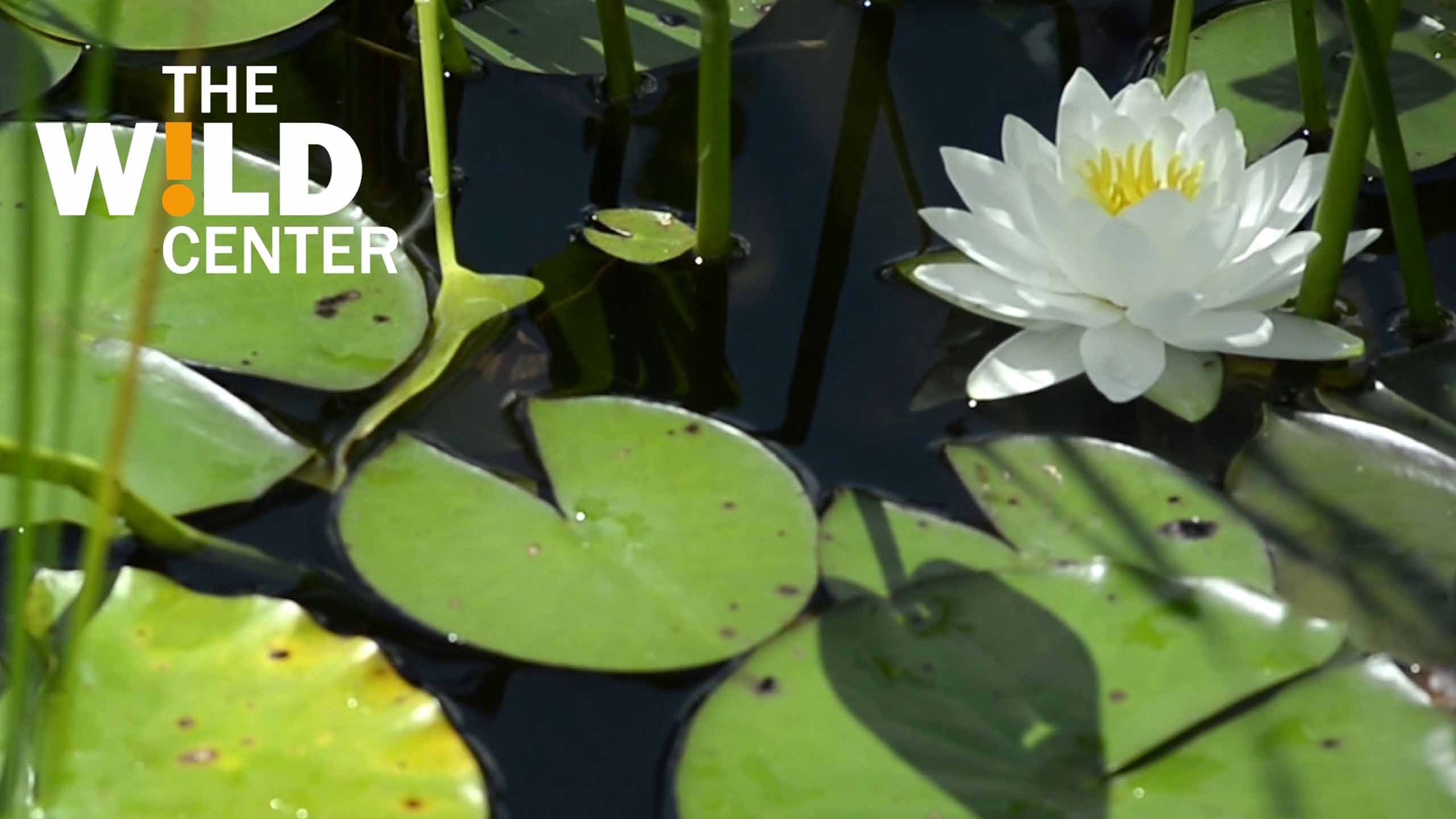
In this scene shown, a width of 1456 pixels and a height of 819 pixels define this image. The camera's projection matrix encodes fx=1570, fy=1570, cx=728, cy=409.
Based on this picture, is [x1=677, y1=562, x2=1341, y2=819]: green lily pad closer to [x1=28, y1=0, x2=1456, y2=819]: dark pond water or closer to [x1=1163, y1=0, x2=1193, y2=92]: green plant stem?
[x1=28, y1=0, x2=1456, y2=819]: dark pond water

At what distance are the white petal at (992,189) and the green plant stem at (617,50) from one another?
474 mm

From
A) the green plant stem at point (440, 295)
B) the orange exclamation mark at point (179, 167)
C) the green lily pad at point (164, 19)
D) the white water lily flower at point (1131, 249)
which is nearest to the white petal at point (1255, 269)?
the white water lily flower at point (1131, 249)

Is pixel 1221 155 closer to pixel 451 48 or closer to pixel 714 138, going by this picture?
pixel 714 138

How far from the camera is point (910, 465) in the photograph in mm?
1387

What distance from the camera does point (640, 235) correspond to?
5.36ft

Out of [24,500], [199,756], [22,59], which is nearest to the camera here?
[24,500]

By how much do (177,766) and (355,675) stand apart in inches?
5.5

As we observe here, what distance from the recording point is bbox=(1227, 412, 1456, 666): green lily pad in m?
1.22

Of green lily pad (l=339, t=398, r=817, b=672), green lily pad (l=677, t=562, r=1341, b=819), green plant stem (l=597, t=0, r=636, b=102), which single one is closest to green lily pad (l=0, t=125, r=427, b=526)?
green lily pad (l=339, t=398, r=817, b=672)

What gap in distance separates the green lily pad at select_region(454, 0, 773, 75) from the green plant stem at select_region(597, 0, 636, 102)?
35mm

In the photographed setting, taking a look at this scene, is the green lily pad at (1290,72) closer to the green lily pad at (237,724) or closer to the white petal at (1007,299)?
the white petal at (1007,299)

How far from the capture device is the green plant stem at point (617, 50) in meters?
1.73

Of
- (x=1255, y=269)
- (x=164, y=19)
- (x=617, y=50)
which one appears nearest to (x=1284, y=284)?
(x=1255, y=269)

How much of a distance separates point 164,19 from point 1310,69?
1.31m
